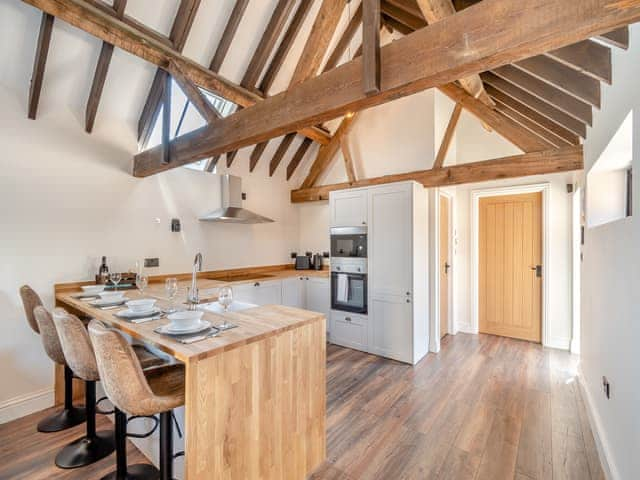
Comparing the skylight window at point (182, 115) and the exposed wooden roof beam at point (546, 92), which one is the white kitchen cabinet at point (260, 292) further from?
the exposed wooden roof beam at point (546, 92)

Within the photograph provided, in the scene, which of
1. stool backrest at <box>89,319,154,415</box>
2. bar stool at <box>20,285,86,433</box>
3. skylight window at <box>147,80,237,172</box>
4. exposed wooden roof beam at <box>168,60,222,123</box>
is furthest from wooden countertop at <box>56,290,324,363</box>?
skylight window at <box>147,80,237,172</box>

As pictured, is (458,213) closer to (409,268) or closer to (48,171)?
(409,268)

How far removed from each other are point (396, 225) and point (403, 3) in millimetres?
2363

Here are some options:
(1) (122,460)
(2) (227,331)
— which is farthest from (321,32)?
(1) (122,460)

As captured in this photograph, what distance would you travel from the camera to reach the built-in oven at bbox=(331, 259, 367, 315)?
4.11 metres

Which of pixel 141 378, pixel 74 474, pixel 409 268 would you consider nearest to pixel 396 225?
pixel 409 268

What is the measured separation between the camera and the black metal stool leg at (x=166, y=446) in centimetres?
153

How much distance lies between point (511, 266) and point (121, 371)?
499 cm

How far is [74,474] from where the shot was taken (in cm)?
198

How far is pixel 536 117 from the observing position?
3023 millimetres

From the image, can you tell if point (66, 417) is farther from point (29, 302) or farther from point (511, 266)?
point (511, 266)

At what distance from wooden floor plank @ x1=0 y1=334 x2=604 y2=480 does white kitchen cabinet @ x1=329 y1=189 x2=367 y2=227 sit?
188 cm

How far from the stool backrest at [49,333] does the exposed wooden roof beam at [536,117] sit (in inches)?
175

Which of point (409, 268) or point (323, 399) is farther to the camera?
point (409, 268)
